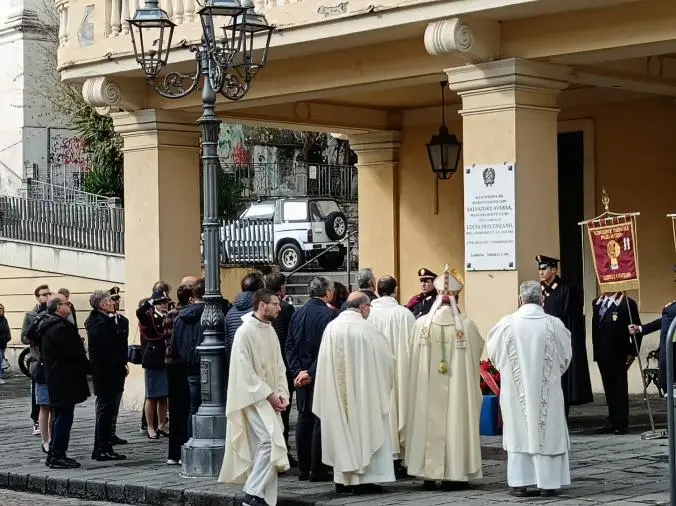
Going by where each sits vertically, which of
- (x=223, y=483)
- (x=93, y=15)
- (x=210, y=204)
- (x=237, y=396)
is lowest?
(x=223, y=483)

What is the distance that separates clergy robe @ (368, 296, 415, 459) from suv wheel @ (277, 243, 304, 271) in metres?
16.4

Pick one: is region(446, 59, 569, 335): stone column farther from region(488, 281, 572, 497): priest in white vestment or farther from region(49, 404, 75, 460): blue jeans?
region(49, 404, 75, 460): blue jeans

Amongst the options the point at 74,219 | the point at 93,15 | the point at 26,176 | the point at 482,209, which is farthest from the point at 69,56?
the point at 26,176

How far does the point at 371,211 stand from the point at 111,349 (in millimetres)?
7097

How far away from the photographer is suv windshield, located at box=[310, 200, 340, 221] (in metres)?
29.8

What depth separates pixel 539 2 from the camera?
41.2 feet

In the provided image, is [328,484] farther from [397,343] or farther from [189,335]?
[189,335]

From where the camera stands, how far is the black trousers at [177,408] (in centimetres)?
1293

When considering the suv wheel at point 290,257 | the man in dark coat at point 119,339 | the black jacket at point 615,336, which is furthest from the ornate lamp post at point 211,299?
the suv wheel at point 290,257

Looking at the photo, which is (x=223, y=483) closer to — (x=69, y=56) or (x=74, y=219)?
(x=69, y=56)

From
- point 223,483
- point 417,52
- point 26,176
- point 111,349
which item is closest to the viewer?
point 223,483

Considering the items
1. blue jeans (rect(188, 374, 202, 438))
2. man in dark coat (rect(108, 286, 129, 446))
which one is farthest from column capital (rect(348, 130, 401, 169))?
blue jeans (rect(188, 374, 202, 438))

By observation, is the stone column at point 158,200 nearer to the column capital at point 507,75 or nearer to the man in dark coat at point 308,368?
the column capital at point 507,75

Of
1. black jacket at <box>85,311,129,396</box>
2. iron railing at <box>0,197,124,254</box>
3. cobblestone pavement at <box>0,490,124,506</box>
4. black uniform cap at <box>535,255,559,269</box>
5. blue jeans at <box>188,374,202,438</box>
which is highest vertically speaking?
iron railing at <box>0,197,124,254</box>
